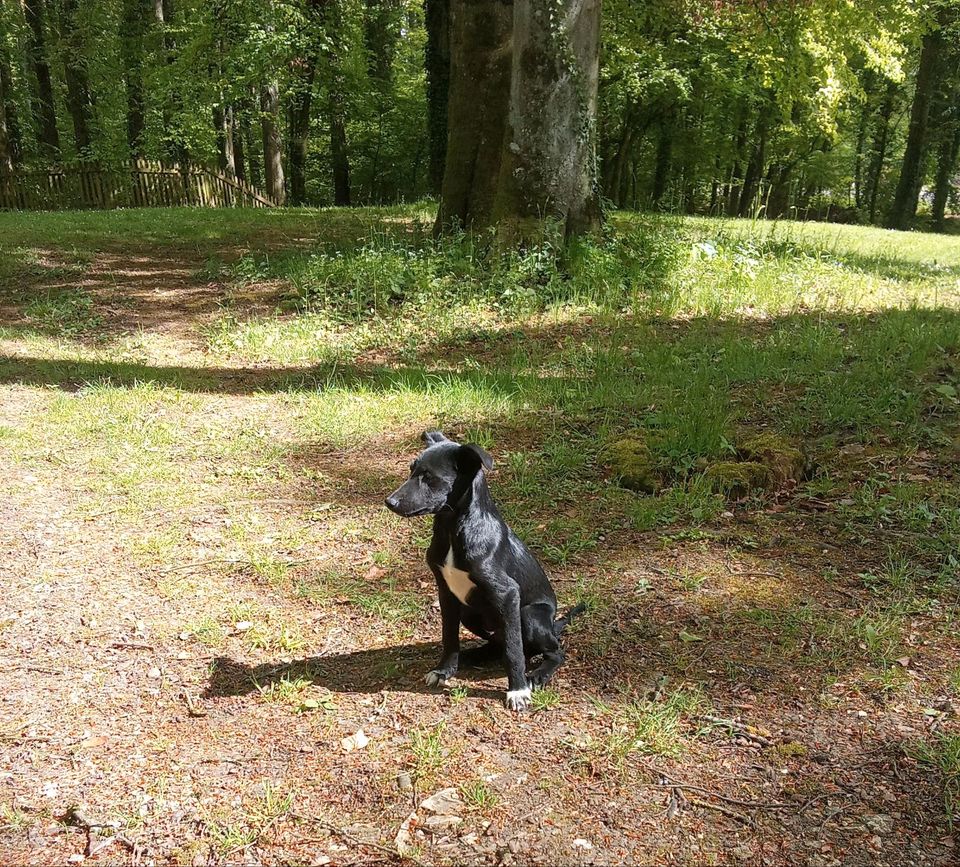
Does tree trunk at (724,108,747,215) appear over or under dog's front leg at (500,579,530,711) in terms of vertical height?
over

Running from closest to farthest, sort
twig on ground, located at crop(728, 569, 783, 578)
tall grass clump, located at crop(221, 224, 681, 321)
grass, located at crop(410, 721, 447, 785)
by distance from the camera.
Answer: grass, located at crop(410, 721, 447, 785)
twig on ground, located at crop(728, 569, 783, 578)
tall grass clump, located at crop(221, 224, 681, 321)

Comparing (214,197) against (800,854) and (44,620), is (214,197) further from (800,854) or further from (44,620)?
(800,854)

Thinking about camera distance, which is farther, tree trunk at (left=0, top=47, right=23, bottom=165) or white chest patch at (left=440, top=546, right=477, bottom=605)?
tree trunk at (left=0, top=47, right=23, bottom=165)

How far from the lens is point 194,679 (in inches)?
132

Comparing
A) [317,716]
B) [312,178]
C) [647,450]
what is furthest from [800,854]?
[312,178]

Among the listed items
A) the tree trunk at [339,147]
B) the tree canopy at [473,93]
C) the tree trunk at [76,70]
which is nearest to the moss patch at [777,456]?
the tree canopy at [473,93]

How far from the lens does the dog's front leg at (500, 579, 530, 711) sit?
2.96 meters

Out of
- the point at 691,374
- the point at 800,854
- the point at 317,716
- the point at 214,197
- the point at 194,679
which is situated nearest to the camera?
the point at 800,854

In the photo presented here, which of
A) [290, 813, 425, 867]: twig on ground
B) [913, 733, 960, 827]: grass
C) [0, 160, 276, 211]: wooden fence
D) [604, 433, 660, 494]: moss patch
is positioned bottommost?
[290, 813, 425, 867]: twig on ground

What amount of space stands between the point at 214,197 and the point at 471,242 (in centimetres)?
1783

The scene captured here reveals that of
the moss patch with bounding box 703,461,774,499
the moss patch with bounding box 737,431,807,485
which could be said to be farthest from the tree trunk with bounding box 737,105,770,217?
the moss patch with bounding box 703,461,774,499

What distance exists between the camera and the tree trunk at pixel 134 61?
27.8 m

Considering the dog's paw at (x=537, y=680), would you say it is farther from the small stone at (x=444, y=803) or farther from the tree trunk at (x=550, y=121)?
the tree trunk at (x=550, y=121)

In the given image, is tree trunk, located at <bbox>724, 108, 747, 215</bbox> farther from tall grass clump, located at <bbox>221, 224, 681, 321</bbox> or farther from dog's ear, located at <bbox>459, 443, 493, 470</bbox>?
dog's ear, located at <bbox>459, 443, 493, 470</bbox>
